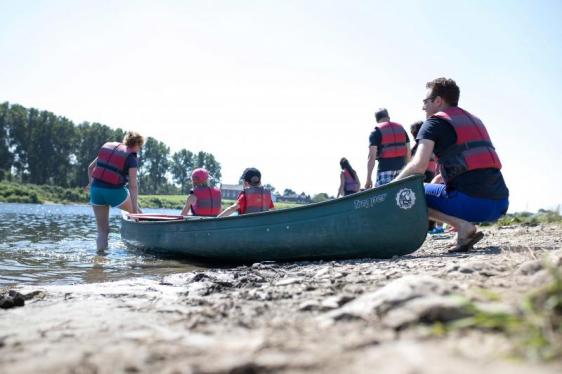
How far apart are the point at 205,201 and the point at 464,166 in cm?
604

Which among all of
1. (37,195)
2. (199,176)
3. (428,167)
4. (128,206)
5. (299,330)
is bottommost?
(299,330)

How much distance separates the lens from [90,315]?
3.03 meters

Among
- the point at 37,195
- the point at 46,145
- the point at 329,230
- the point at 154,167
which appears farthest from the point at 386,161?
the point at 154,167

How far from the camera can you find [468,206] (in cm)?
521

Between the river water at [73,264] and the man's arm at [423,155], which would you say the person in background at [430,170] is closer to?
the man's arm at [423,155]

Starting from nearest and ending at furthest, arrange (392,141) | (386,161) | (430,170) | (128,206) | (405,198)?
(405,198) → (392,141) → (386,161) → (128,206) → (430,170)

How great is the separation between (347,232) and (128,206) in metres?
5.27

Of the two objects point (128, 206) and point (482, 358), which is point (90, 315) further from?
point (128, 206)

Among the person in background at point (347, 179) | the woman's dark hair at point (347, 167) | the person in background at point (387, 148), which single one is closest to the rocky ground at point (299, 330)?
the person in background at point (387, 148)

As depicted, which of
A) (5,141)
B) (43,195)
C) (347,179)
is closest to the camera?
(347,179)

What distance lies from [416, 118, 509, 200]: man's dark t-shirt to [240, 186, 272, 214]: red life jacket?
324 cm

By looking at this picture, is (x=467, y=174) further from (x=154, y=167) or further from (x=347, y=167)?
(x=154, y=167)

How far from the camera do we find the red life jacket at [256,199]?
25.3 feet

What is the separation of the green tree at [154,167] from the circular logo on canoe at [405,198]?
10526 centimetres
